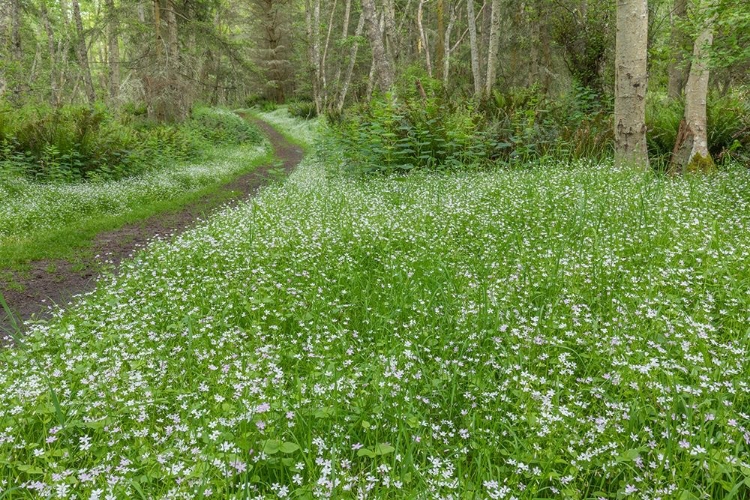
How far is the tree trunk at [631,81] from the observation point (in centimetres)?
791

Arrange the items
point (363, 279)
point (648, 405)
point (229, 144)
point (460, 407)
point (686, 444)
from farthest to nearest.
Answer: point (229, 144) < point (363, 279) < point (460, 407) < point (648, 405) < point (686, 444)

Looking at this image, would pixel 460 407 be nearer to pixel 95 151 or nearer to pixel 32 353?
pixel 32 353

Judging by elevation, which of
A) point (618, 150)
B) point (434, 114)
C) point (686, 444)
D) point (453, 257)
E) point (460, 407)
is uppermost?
point (434, 114)

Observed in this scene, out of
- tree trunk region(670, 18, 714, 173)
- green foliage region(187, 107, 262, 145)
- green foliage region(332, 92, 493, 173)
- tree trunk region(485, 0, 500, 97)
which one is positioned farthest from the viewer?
green foliage region(187, 107, 262, 145)

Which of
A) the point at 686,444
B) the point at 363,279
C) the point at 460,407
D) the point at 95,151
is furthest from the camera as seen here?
the point at 95,151

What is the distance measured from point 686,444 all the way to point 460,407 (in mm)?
1244

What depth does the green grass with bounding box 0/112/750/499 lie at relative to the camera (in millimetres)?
2316

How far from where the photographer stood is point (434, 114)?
12.1m

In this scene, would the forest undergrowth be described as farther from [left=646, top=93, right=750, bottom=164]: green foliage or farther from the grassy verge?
Answer: [left=646, top=93, right=750, bottom=164]: green foliage

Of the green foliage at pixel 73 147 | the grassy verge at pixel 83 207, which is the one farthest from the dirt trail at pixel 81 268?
the green foliage at pixel 73 147

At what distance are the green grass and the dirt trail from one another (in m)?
0.88

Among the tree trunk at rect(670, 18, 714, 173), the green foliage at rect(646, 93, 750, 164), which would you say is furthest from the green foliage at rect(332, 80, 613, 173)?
the tree trunk at rect(670, 18, 714, 173)

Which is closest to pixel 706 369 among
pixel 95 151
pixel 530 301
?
pixel 530 301

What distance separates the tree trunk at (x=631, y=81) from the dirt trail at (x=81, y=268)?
27.5 ft
